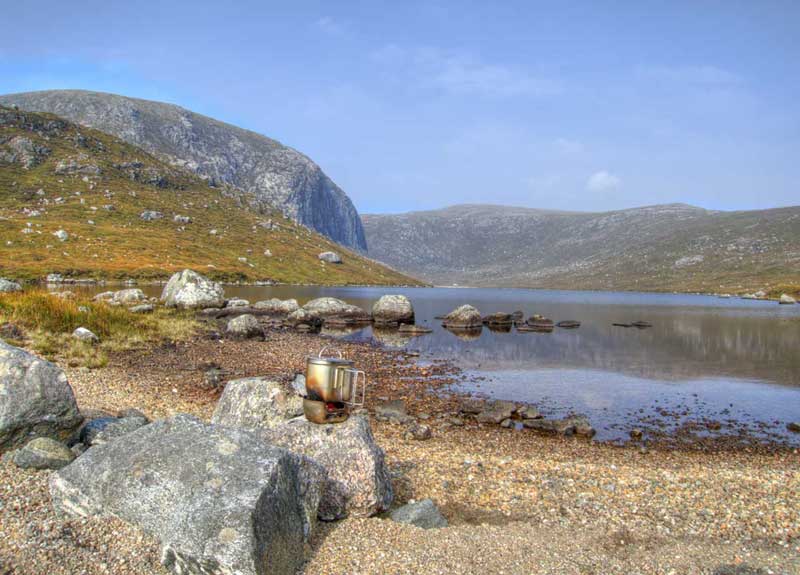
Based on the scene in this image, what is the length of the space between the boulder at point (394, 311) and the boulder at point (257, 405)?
41.4m

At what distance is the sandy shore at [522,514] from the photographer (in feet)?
24.7

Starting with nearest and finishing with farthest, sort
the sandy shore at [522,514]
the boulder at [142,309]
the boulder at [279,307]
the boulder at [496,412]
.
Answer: the sandy shore at [522,514] < the boulder at [496,412] < the boulder at [142,309] < the boulder at [279,307]

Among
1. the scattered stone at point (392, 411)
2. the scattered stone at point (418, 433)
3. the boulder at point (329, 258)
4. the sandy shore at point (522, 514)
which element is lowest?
the scattered stone at point (392, 411)

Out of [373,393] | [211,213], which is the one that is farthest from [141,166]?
[373,393]

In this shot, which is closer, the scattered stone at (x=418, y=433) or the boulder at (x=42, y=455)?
the boulder at (x=42, y=455)

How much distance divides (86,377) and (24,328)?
31.7ft

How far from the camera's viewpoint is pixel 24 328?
83.5 feet

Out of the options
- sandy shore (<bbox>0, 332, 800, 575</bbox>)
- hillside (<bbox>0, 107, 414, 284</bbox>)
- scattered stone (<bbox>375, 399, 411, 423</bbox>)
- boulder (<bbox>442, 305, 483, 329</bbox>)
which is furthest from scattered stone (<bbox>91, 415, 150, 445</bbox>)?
hillside (<bbox>0, 107, 414, 284</bbox>)

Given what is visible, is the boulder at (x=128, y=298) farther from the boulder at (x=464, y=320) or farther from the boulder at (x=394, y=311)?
the boulder at (x=464, y=320)

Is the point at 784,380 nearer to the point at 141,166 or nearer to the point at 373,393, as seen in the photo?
the point at 373,393

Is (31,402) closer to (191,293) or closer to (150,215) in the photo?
(191,293)

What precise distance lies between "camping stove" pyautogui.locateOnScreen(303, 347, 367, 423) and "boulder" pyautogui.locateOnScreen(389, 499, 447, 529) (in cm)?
224

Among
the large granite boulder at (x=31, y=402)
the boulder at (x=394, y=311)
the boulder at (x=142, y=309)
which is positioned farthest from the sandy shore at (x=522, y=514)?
the boulder at (x=394, y=311)

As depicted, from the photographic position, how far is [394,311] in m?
54.7
